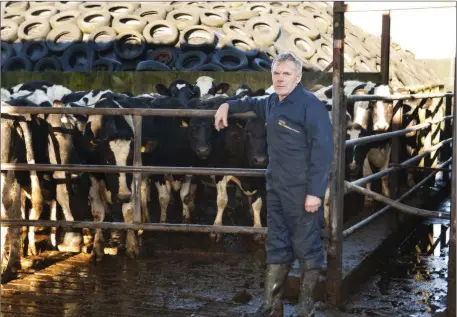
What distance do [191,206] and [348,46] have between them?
466 inches

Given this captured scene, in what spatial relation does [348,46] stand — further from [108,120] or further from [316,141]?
[316,141]

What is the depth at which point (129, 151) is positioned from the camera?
7309mm

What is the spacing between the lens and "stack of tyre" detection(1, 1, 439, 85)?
1547cm

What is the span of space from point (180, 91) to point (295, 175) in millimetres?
4623

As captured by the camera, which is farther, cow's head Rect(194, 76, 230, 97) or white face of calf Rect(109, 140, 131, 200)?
cow's head Rect(194, 76, 230, 97)

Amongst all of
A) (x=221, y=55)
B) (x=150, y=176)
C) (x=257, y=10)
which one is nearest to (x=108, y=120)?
(x=150, y=176)

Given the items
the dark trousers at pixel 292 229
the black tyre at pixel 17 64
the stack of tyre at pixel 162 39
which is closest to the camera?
the dark trousers at pixel 292 229

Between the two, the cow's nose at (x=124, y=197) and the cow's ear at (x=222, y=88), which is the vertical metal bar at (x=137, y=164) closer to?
the cow's nose at (x=124, y=197)

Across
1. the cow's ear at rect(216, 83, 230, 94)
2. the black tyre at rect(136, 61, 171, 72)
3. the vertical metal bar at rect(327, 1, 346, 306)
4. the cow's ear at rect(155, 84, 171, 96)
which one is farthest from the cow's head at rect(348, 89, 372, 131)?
the black tyre at rect(136, 61, 171, 72)

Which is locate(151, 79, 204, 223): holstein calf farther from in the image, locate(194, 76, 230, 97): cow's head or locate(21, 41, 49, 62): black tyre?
locate(21, 41, 49, 62): black tyre

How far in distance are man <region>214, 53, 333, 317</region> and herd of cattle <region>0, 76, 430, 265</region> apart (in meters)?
1.79

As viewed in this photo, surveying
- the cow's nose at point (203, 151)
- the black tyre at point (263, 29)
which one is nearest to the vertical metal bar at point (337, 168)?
the cow's nose at point (203, 151)

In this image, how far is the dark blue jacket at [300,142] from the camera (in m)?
4.09

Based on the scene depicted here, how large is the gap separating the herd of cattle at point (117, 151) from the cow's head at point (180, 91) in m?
0.01
